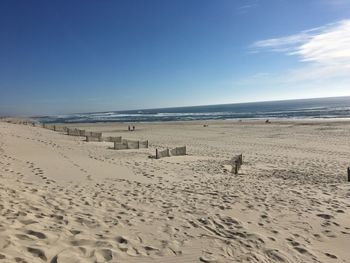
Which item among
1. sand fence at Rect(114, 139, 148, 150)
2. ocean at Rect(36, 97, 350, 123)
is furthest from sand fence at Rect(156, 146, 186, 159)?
ocean at Rect(36, 97, 350, 123)

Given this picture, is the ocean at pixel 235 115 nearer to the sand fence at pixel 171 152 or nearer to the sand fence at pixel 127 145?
the sand fence at pixel 127 145

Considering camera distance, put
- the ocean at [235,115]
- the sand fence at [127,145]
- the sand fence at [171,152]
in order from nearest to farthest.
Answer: the sand fence at [171,152] < the sand fence at [127,145] < the ocean at [235,115]

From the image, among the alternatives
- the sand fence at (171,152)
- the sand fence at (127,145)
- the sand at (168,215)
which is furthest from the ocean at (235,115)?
the sand at (168,215)

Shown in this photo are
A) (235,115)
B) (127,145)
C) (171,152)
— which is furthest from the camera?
(235,115)

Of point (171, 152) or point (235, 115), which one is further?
point (235, 115)

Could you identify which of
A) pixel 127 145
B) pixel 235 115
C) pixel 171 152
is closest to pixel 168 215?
pixel 171 152

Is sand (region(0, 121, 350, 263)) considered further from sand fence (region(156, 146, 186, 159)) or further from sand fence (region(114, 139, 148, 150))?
sand fence (region(114, 139, 148, 150))

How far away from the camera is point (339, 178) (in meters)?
11.9

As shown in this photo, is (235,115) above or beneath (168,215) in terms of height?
beneath

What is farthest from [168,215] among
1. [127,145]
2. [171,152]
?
[127,145]

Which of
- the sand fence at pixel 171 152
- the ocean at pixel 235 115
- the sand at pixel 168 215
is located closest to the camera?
the sand at pixel 168 215

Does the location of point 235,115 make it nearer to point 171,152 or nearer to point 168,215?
point 171,152

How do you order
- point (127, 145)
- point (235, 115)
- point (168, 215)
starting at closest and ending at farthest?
1. point (168, 215)
2. point (127, 145)
3. point (235, 115)

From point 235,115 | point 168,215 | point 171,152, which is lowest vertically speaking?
point 235,115
